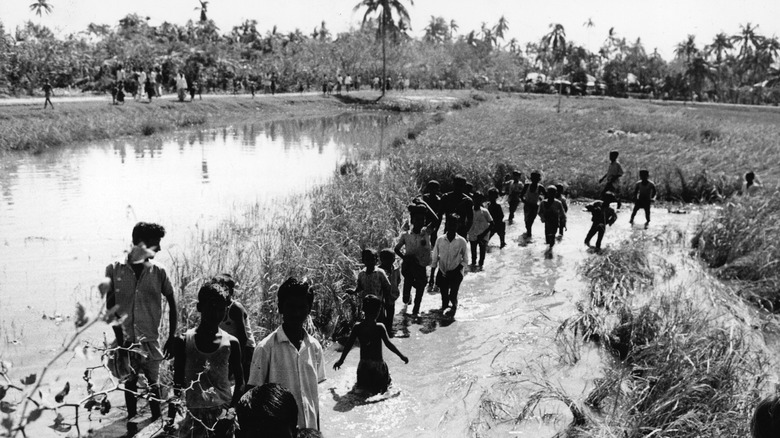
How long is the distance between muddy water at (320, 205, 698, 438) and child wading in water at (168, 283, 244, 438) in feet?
5.04

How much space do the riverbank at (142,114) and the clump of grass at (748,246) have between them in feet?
68.8

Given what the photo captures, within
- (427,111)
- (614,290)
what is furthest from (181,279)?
(427,111)

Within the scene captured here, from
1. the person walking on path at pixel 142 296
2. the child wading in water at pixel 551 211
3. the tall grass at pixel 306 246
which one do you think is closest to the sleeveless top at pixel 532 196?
the child wading in water at pixel 551 211

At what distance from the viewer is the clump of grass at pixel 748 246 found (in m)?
8.77

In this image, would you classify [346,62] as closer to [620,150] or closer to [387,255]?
[620,150]

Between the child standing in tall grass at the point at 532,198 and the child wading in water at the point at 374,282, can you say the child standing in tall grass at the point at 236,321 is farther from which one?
the child standing in tall grass at the point at 532,198

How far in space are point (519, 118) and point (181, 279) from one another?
1085 inches

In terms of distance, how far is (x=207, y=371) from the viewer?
3.93 meters

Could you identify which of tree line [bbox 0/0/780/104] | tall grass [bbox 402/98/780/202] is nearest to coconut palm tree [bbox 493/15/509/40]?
tree line [bbox 0/0/780/104]

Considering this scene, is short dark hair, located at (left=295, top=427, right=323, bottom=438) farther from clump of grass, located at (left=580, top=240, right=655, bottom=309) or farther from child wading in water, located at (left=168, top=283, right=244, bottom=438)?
clump of grass, located at (left=580, top=240, right=655, bottom=309)

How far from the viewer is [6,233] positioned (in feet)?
38.0

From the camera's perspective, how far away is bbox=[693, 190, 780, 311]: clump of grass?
8766 millimetres

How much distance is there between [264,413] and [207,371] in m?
1.48

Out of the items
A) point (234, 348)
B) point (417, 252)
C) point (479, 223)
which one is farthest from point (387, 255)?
point (479, 223)
